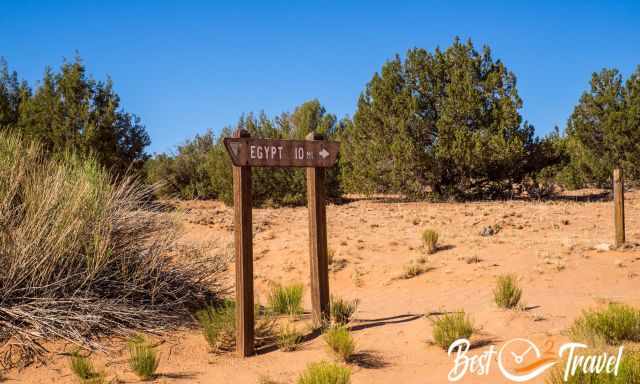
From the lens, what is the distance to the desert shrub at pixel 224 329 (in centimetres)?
600

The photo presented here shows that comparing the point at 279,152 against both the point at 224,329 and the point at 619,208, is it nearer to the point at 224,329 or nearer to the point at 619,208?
the point at 224,329

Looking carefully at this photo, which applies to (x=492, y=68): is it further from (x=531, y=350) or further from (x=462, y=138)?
(x=531, y=350)

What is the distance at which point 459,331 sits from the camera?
18.9 feet

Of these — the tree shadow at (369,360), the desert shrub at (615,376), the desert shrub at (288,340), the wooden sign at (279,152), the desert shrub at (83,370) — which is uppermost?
the wooden sign at (279,152)

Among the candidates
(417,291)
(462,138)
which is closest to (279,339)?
(417,291)

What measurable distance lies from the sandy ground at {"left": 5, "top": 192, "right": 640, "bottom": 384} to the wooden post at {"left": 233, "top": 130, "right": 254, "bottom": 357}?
0.26 meters

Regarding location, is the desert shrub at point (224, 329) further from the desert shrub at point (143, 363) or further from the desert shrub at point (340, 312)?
the desert shrub at point (143, 363)

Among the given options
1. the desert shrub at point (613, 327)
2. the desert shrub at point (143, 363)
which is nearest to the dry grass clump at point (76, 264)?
the desert shrub at point (143, 363)

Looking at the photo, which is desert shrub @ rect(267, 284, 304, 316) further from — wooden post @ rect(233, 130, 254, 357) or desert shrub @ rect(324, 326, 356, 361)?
desert shrub @ rect(324, 326, 356, 361)

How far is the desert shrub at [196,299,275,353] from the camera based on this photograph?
19.7 feet

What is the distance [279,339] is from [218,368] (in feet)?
3.35

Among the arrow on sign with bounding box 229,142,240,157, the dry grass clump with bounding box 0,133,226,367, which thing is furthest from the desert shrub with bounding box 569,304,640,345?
the dry grass clump with bounding box 0,133,226,367

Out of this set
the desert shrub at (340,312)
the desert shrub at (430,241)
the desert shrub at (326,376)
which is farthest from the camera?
the desert shrub at (430,241)

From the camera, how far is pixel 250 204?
6.08 meters
